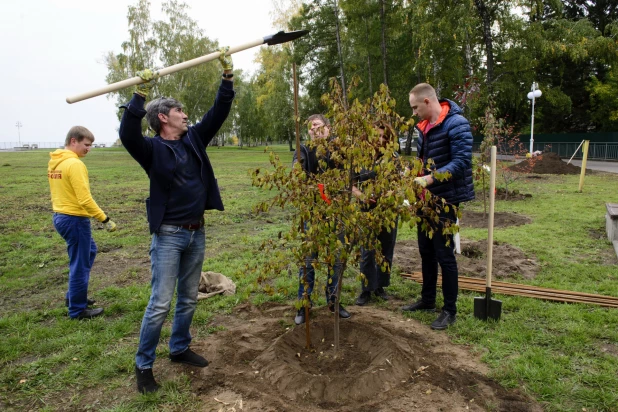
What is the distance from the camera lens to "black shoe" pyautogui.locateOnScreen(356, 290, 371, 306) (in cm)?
496

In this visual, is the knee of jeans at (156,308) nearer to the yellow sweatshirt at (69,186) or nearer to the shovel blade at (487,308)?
the yellow sweatshirt at (69,186)

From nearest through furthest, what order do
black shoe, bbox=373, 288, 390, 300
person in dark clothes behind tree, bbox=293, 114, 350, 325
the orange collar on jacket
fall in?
person in dark clothes behind tree, bbox=293, 114, 350, 325 < the orange collar on jacket < black shoe, bbox=373, 288, 390, 300

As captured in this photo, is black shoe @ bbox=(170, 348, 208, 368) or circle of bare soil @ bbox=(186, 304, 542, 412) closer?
circle of bare soil @ bbox=(186, 304, 542, 412)

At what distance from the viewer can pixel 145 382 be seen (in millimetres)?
3201

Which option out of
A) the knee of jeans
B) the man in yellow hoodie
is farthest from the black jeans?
the man in yellow hoodie

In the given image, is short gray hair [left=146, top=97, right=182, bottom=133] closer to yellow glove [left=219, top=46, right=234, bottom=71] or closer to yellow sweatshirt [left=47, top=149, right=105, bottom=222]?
yellow glove [left=219, top=46, right=234, bottom=71]

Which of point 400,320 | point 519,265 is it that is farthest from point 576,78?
point 400,320

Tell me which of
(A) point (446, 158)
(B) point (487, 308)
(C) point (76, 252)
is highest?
(A) point (446, 158)

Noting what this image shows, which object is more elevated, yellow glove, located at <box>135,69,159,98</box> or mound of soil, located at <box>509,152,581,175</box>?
yellow glove, located at <box>135,69,159,98</box>

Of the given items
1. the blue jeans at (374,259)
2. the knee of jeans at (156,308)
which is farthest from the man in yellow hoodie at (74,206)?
the blue jeans at (374,259)

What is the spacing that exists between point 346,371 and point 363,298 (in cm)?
161

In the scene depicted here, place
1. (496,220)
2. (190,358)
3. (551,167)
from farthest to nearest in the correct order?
1. (551,167)
2. (496,220)
3. (190,358)

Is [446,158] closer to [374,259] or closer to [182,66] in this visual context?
[374,259]

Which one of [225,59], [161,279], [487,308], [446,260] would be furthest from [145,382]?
[487,308]
